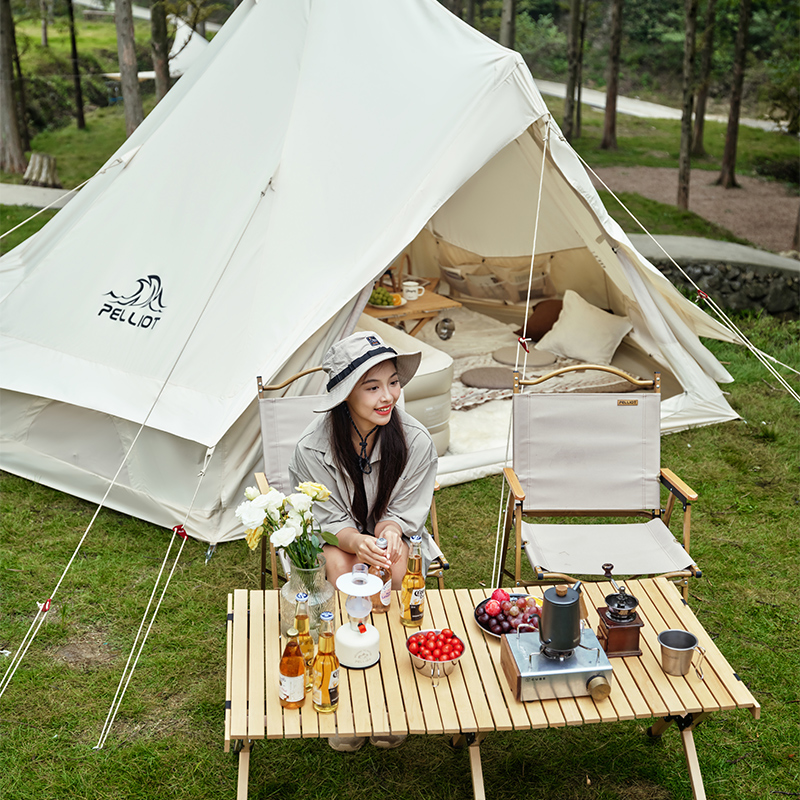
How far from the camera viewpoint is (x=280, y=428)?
3.80 metres

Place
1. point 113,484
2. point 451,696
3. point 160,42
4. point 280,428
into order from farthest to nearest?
1. point 160,42
2. point 113,484
3. point 280,428
4. point 451,696

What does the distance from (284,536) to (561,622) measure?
0.78 meters

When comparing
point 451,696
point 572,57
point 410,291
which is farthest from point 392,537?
point 572,57

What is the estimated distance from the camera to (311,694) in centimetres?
234

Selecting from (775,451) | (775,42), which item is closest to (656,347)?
(775,451)

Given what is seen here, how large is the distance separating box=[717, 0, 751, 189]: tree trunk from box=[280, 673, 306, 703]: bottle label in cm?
1263

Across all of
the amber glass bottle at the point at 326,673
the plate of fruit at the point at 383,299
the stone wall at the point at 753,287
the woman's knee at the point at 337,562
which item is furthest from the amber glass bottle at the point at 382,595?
the stone wall at the point at 753,287

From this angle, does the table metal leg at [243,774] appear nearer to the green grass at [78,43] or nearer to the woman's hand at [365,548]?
the woman's hand at [365,548]

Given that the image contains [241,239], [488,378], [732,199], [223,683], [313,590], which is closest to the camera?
[313,590]

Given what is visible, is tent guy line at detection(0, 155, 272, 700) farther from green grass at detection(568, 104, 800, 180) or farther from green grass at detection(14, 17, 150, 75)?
green grass at detection(14, 17, 150, 75)

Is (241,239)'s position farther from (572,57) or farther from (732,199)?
(732,199)

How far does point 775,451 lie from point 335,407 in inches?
131

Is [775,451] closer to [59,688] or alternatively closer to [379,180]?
[379,180]

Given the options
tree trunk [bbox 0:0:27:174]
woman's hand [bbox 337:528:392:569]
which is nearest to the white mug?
woman's hand [bbox 337:528:392:569]
